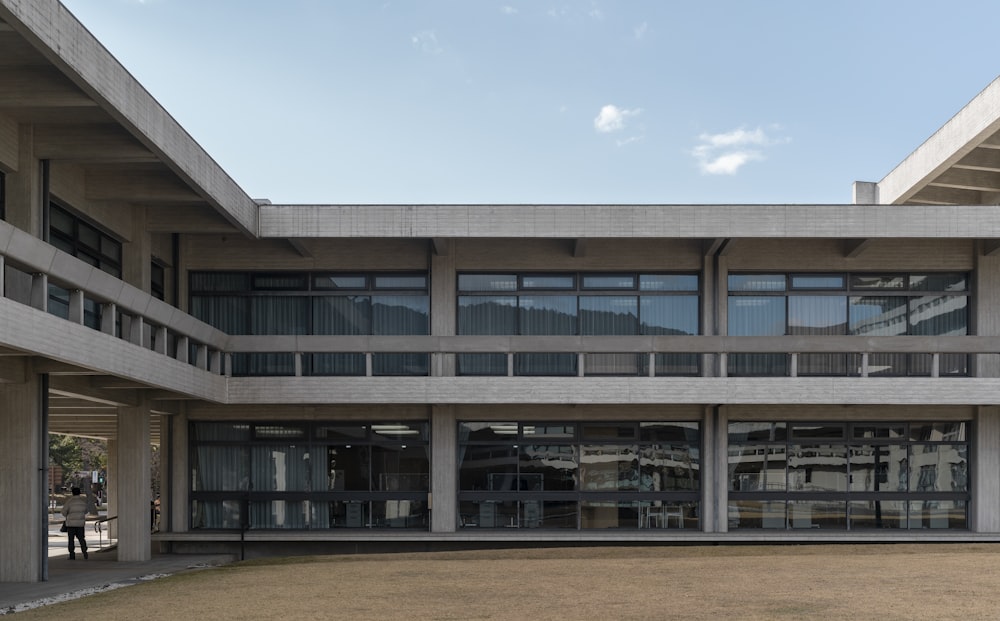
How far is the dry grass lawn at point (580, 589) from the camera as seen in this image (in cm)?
1016

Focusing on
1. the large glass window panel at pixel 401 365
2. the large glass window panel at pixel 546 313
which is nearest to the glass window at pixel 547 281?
the large glass window panel at pixel 546 313

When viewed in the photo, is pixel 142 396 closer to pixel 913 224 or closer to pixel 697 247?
pixel 697 247

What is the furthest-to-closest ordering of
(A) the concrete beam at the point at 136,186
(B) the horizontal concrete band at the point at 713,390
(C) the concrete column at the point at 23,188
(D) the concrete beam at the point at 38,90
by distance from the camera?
1. (B) the horizontal concrete band at the point at 713,390
2. (A) the concrete beam at the point at 136,186
3. (C) the concrete column at the point at 23,188
4. (D) the concrete beam at the point at 38,90

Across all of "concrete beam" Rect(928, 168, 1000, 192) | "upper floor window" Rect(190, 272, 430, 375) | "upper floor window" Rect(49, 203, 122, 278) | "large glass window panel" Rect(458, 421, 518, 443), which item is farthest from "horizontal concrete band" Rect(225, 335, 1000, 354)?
"concrete beam" Rect(928, 168, 1000, 192)

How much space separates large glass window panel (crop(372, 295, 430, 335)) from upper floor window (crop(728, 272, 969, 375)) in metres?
6.20

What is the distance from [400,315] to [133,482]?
6038mm

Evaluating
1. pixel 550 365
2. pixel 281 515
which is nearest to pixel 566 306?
pixel 550 365

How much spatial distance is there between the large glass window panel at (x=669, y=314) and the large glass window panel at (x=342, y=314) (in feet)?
18.5

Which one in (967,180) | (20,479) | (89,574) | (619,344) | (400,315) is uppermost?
(967,180)

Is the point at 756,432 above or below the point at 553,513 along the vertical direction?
above

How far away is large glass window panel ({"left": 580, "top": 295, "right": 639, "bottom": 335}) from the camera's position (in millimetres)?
21281

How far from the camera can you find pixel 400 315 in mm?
21438

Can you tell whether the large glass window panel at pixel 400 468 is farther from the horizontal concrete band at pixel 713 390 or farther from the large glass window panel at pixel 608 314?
the large glass window panel at pixel 608 314

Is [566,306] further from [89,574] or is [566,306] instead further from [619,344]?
[89,574]
